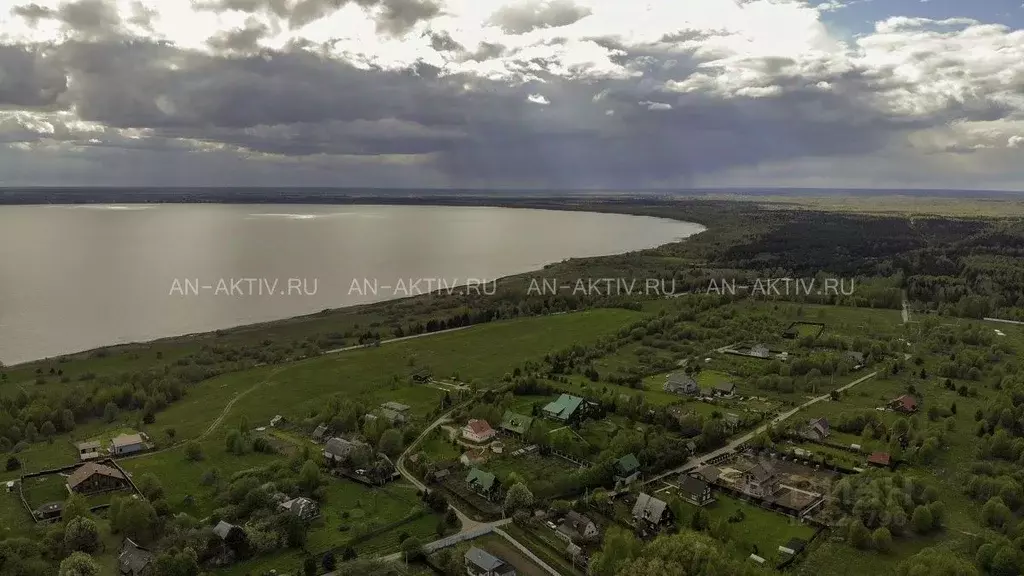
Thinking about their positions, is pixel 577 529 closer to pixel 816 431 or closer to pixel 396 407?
pixel 396 407

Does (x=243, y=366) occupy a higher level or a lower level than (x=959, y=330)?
lower

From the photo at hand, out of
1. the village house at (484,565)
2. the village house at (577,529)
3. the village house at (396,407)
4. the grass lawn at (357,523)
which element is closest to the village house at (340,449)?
the grass lawn at (357,523)

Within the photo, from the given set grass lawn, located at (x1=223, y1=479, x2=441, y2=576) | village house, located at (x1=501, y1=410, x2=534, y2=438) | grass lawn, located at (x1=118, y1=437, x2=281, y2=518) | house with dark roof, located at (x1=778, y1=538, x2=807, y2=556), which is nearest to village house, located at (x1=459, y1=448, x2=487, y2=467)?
village house, located at (x1=501, y1=410, x2=534, y2=438)

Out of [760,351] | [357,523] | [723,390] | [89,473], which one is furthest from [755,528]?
[89,473]

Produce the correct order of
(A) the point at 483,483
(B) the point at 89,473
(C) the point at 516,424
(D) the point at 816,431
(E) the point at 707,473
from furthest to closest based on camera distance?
(C) the point at 516,424, (D) the point at 816,431, (E) the point at 707,473, (B) the point at 89,473, (A) the point at 483,483

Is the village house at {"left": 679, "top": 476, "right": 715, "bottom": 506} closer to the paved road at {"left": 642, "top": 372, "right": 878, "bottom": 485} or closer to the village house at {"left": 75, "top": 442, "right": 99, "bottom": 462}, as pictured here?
the paved road at {"left": 642, "top": 372, "right": 878, "bottom": 485}

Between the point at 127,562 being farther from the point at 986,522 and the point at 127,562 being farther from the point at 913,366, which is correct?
the point at 913,366

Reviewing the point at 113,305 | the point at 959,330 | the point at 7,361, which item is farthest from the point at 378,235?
the point at 959,330
